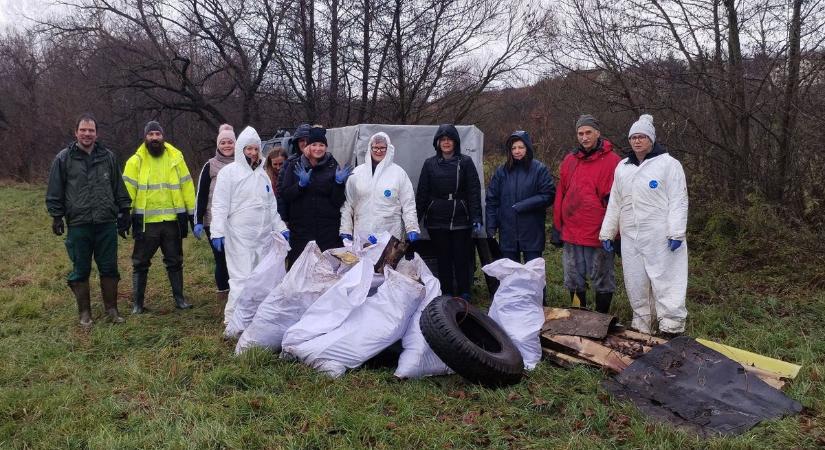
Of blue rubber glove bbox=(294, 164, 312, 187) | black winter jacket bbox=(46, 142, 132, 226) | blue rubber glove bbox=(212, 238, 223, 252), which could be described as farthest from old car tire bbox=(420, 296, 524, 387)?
black winter jacket bbox=(46, 142, 132, 226)

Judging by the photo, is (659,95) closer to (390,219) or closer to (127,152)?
(390,219)

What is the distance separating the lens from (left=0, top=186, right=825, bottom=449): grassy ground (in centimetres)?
287

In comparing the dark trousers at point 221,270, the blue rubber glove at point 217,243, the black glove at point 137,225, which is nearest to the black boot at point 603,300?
the blue rubber glove at point 217,243

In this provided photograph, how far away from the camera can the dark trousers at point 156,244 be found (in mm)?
5336

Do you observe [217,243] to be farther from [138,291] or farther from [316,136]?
[138,291]

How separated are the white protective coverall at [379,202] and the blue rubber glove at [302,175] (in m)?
0.33

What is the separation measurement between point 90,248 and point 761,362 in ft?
16.4

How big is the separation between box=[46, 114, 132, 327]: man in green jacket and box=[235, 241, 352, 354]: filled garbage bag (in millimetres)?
1748

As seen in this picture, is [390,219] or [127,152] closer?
[390,219]

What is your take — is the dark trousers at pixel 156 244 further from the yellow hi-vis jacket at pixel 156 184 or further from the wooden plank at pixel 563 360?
the wooden plank at pixel 563 360

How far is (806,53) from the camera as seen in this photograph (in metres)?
6.17

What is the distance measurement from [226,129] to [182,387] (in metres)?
2.60

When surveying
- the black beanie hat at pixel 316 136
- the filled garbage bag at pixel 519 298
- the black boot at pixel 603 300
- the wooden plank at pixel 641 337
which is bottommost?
the wooden plank at pixel 641 337

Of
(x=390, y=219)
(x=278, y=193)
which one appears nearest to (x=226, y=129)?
Answer: (x=278, y=193)
